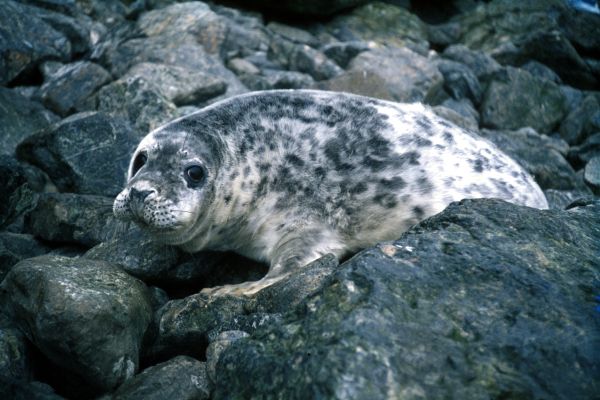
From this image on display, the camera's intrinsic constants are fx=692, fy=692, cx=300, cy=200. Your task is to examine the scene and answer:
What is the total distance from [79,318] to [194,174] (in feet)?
4.22

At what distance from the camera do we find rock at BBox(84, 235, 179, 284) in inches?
141

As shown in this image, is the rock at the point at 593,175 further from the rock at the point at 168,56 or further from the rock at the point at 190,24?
the rock at the point at 190,24

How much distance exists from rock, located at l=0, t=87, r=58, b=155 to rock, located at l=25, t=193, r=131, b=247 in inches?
60.7

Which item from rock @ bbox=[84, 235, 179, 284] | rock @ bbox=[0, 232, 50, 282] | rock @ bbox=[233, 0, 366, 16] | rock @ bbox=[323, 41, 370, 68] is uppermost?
rock @ bbox=[84, 235, 179, 284]

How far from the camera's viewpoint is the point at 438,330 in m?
2.05

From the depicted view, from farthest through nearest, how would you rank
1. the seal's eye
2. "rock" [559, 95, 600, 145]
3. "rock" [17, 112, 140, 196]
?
"rock" [559, 95, 600, 145]
"rock" [17, 112, 140, 196]
the seal's eye

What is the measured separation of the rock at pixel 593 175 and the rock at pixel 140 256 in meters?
4.17

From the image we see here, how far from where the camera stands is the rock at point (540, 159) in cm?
612

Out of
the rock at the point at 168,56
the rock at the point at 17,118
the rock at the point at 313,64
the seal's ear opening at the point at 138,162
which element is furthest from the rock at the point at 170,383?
the rock at the point at 313,64

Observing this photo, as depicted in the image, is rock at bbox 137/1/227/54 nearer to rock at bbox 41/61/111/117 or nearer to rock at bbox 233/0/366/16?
rock at bbox 41/61/111/117

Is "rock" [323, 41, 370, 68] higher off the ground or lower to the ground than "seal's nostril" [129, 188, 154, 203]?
lower

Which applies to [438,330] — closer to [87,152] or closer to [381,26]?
[87,152]

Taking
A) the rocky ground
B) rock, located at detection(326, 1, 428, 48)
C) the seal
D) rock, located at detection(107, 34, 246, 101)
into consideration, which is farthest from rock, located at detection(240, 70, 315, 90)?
the seal

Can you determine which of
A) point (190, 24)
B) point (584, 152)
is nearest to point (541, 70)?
point (584, 152)
